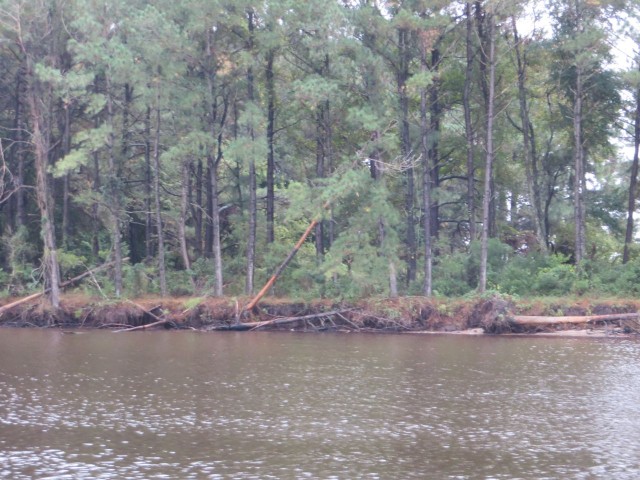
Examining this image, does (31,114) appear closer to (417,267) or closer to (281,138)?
(281,138)

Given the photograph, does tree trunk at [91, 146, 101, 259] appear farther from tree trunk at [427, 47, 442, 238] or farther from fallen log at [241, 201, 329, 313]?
tree trunk at [427, 47, 442, 238]

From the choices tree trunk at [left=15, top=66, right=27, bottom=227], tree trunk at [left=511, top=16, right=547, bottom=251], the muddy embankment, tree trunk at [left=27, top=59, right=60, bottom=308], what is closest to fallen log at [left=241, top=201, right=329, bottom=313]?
the muddy embankment

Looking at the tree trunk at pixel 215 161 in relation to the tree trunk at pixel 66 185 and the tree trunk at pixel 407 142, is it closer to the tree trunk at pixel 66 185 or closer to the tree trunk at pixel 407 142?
the tree trunk at pixel 66 185

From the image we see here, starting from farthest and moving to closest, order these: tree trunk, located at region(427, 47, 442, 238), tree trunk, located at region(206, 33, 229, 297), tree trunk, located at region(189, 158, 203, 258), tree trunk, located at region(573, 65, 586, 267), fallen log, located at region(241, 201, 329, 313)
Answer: tree trunk, located at region(189, 158, 203, 258) < tree trunk, located at region(427, 47, 442, 238) < tree trunk, located at region(573, 65, 586, 267) < tree trunk, located at region(206, 33, 229, 297) < fallen log, located at region(241, 201, 329, 313)

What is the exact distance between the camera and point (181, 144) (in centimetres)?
3275

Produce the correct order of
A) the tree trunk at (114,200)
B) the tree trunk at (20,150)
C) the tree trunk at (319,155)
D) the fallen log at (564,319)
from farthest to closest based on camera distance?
the tree trunk at (20,150) < the tree trunk at (319,155) < the tree trunk at (114,200) < the fallen log at (564,319)

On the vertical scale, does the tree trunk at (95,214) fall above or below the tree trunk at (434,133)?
below

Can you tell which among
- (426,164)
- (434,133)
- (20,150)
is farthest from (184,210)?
(434,133)

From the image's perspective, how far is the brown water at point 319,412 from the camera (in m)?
11.5

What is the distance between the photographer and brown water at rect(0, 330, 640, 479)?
11.5 m

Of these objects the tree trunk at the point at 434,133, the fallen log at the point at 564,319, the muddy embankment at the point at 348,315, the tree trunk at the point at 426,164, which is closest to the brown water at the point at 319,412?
the fallen log at the point at 564,319

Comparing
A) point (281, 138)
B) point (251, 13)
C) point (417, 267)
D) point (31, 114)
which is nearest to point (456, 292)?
point (417, 267)

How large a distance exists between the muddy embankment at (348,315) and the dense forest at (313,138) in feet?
3.55

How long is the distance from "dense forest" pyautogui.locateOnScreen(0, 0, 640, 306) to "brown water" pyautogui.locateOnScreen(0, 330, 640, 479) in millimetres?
9111
